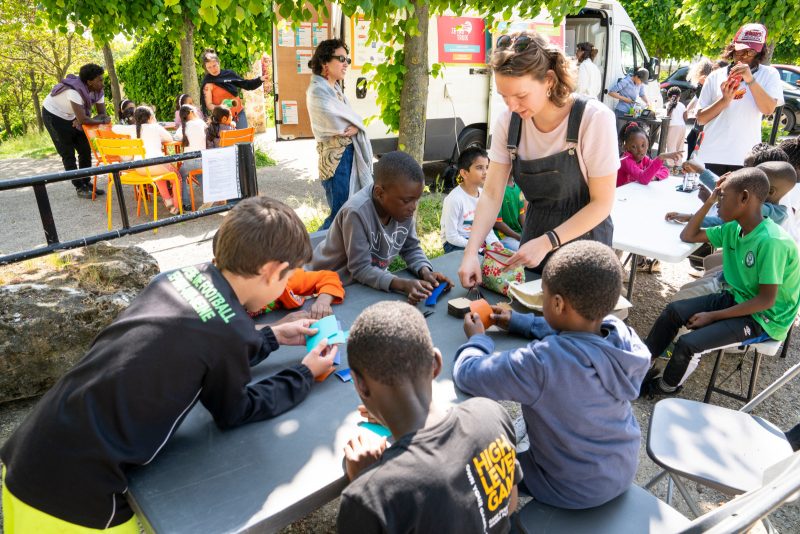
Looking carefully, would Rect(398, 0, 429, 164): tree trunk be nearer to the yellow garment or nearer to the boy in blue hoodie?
the boy in blue hoodie

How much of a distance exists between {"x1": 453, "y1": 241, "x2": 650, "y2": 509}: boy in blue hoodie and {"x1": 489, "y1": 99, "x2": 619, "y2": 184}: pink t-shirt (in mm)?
735

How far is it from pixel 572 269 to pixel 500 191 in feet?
3.63

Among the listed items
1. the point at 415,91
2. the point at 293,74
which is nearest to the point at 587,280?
the point at 415,91

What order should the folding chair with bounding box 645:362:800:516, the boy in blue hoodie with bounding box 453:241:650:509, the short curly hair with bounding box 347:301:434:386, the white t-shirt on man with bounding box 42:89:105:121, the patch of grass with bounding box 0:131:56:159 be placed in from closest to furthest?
the short curly hair with bounding box 347:301:434:386
the boy in blue hoodie with bounding box 453:241:650:509
the folding chair with bounding box 645:362:800:516
the white t-shirt on man with bounding box 42:89:105:121
the patch of grass with bounding box 0:131:56:159

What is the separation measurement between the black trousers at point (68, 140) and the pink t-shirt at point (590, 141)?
22.2 ft

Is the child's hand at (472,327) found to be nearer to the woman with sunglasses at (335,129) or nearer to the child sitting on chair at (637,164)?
the woman with sunglasses at (335,129)

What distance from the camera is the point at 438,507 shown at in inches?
43.8

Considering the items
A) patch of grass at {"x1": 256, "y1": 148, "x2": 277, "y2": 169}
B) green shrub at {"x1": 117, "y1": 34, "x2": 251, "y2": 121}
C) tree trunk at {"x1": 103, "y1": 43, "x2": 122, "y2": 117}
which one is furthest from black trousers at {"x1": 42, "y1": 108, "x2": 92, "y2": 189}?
tree trunk at {"x1": 103, "y1": 43, "x2": 122, "y2": 117}

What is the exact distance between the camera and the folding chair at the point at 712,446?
6.28ft

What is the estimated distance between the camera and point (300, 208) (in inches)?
261

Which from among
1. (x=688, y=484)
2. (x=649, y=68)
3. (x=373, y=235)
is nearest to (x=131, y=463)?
(x=373, y=235)

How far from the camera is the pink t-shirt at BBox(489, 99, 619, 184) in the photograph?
2211 mm

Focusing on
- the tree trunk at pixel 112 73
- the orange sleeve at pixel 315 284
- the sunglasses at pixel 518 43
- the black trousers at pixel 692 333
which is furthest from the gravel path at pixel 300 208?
the sunglasses at pixel 518 43

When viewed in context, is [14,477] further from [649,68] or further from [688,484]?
[649,68]
